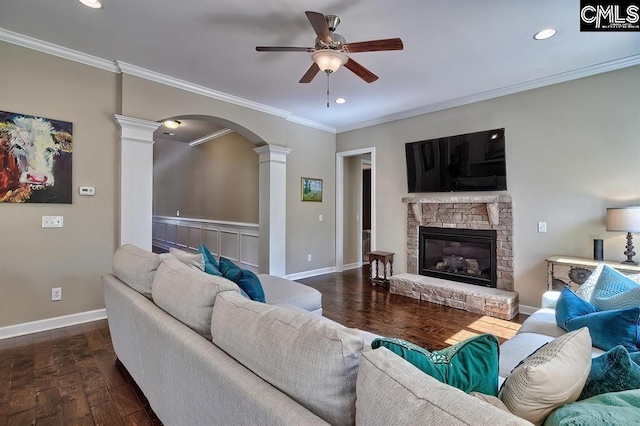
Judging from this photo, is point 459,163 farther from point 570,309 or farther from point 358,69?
point 570,309

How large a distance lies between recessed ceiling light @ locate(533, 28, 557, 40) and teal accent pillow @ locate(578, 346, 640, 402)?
291 cm

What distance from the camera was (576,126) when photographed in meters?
3.36

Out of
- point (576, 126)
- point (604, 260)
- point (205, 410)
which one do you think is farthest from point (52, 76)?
point (604, 260)

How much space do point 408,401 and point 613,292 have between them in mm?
2172

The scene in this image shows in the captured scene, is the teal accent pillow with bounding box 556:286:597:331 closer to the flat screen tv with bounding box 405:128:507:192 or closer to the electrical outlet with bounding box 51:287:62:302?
the flat screen tv with bounding box 405:128:507:192

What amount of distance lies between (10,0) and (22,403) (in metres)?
2.93

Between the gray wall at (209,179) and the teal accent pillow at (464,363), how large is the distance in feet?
15.8

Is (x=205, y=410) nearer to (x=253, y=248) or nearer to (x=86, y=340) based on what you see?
(x=86, y=340)

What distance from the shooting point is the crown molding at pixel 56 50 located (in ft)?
9.09

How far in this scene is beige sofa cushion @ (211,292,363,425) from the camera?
2.57ft

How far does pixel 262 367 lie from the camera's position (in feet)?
3.06

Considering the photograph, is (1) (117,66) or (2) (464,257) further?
(2) (464,257)

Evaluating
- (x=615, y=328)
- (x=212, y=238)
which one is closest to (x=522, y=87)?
(x=615, y=328)

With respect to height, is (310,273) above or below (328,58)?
below
